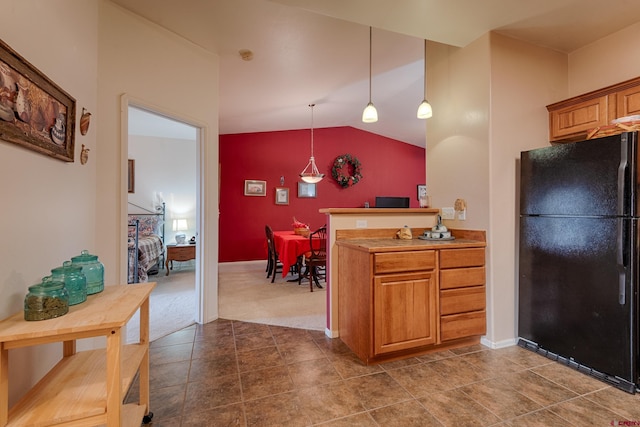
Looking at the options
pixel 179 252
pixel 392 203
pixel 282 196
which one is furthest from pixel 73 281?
pixel 282 196

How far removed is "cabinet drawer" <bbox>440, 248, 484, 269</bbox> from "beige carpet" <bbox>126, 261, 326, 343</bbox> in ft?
4.62

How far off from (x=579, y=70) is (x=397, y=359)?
3.10 metres

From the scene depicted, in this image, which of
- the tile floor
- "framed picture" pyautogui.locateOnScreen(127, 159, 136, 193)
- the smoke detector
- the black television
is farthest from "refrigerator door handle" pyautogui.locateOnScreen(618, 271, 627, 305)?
"framed picture" pyautogui.locateOnScreen(127, 159, 136, 193)

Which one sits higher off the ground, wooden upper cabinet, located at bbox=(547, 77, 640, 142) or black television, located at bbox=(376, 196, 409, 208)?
wooden upper cabinet, located at bbox=(547, 77, 640, 142)

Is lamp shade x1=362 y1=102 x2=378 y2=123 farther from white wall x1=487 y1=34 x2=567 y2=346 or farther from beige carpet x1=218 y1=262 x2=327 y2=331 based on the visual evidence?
beige carpet x1=218 y1=262 x2=327 y2=331

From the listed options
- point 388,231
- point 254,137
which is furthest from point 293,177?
point 388,231

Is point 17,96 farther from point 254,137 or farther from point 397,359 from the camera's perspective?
point 254,137

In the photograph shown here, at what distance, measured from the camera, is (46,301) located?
1060mm

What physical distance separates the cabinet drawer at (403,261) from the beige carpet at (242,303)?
1.19 metres

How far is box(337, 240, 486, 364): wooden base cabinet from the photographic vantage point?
2143 mm

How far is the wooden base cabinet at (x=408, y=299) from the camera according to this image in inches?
84.4

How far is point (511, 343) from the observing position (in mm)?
2512

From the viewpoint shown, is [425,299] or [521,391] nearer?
[521,391]

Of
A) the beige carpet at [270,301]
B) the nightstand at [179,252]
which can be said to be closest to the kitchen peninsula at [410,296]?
the beige carpet at [270,301]
